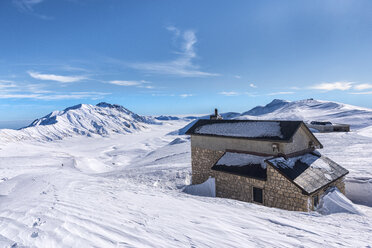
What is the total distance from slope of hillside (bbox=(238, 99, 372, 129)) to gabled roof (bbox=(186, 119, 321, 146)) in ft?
186

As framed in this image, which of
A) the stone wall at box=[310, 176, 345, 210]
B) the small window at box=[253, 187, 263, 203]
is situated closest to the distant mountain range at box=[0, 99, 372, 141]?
the stone wall at box=[310, 176, 345, 210]

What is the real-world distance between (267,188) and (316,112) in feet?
346

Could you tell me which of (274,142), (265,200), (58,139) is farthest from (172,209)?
(58,139)

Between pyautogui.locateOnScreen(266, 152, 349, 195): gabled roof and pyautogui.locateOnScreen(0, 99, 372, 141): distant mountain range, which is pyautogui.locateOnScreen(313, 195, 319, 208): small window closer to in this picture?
pyautogui.locateOnScreen(266, 152, 349, 195): gabled roof

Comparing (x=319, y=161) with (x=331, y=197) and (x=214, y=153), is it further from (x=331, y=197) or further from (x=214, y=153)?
(x=214, y=153)

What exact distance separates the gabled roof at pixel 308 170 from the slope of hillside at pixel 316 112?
5503 centimetres

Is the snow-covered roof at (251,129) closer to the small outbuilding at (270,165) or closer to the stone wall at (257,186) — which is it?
the small outbuilding at (270,165)

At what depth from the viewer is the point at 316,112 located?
98.3 metres

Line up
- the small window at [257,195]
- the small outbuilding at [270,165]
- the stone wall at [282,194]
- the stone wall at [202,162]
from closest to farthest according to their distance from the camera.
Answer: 1. the stone wall at [282,194]
2. the small outbuilding at [270,165]
3. the small window at [257,195]
4. the stone wall at [202,162]

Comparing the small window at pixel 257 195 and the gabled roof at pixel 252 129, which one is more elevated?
the gabled roof at pixel 252 129

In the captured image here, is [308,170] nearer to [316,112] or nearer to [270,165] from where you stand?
[270,165]

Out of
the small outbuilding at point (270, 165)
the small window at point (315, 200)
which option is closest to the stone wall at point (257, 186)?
the small outbuilding at point (270, 165)

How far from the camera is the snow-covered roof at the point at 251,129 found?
1234 cm

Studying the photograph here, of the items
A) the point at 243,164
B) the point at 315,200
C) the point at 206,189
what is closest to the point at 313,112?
the point at 243,164
